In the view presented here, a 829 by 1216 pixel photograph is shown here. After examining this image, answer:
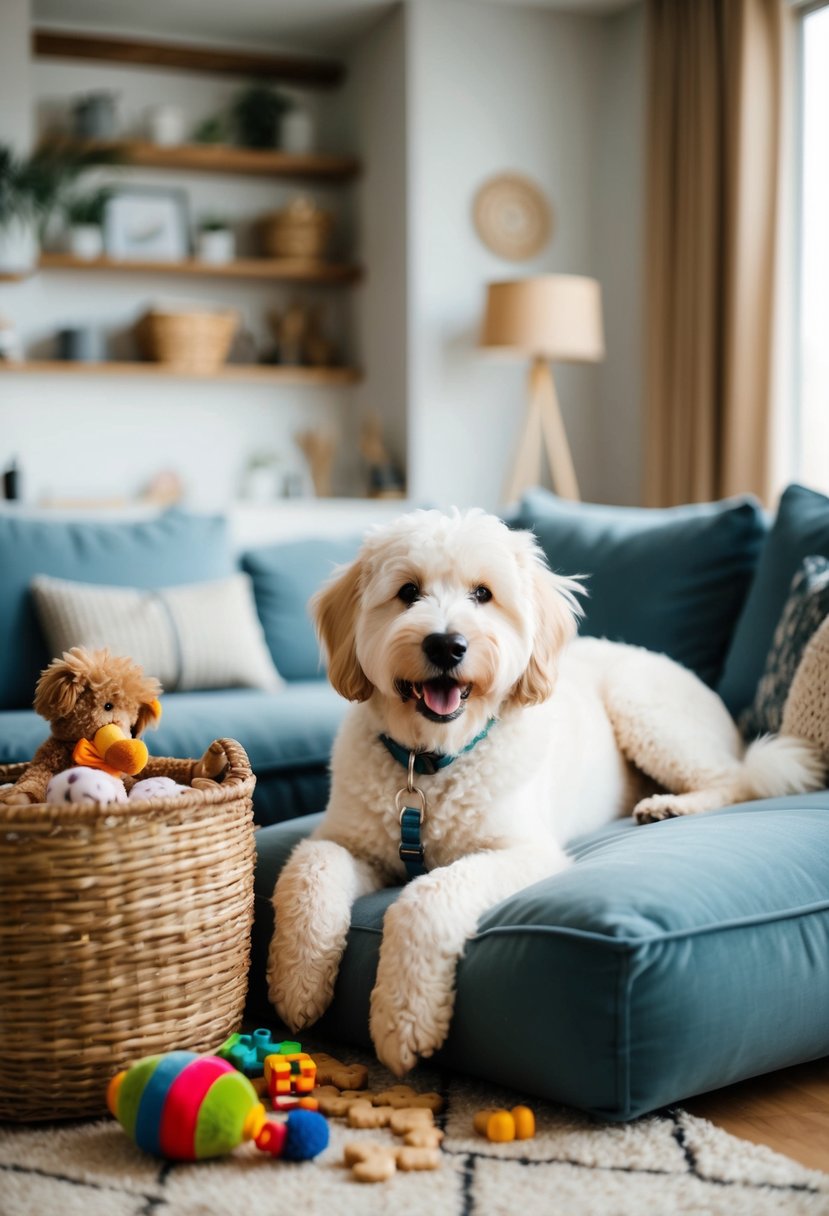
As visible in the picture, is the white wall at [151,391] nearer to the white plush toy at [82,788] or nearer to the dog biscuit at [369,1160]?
the white plush toy at [82,788]

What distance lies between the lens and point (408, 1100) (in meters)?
1.71

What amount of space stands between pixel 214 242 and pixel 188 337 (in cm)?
54

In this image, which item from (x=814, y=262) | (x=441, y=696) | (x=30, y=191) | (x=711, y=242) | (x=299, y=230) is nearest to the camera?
(x=441, y=696)

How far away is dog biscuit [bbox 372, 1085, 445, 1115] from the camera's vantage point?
1705 millimetres

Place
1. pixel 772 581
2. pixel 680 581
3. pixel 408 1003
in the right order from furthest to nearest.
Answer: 1. pixel 680 581
2. pixel 772 581
3. pixel 408 1003

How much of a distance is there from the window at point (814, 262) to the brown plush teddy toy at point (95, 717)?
135 inches

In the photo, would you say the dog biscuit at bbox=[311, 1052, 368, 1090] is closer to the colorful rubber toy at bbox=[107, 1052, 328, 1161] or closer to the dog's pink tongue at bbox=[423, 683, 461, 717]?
the colorful rubber toy at bbox=[107, 1052, 328, 1161]

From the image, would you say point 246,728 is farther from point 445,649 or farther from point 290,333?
point 290,333

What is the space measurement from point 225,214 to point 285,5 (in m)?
0.97

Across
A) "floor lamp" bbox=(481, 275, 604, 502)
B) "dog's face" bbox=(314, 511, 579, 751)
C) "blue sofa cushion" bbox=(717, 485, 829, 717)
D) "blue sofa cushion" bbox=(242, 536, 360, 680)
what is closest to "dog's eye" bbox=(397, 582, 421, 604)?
"dog's face" bbox=(314, 511, 579, 751)

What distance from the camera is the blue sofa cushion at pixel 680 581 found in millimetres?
2844

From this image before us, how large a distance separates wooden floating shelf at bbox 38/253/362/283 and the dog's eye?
164 inches

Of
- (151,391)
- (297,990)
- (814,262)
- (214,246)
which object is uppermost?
(214,246)

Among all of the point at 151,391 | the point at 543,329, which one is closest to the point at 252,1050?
the point at 543,329
